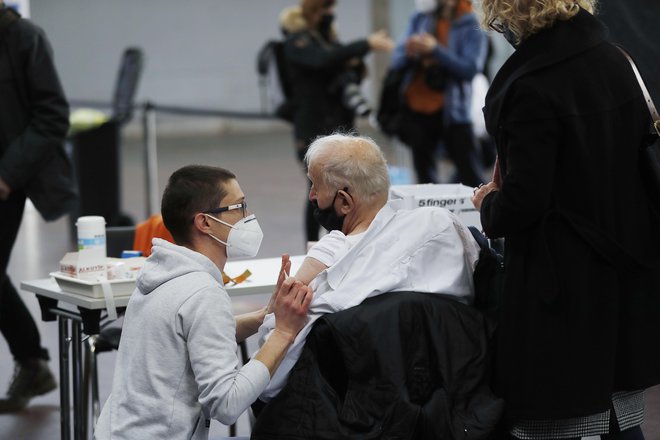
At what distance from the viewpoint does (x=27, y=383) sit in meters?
4.71

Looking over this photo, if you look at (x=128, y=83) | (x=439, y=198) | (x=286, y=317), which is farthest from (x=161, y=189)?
(x=286, y=317)

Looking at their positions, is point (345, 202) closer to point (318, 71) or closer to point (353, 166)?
point (353, 166)

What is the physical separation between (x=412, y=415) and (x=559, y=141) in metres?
0.70

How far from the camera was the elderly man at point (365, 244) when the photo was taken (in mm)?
2580

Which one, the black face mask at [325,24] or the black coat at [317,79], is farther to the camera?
the black face mask at [325,24]

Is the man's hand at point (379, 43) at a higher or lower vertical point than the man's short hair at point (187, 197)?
lower

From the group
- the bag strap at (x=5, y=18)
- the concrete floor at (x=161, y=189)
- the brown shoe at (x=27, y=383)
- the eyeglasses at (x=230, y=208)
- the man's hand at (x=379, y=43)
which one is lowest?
the concrete floor at (x=161, y=189)

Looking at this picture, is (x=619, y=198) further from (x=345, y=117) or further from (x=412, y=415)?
(x=345, y=117)

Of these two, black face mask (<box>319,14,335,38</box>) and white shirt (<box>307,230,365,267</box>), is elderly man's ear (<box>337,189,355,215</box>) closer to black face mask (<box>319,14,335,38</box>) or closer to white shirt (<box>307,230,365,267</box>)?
white shirt (<box>307,230,365,267</box>)

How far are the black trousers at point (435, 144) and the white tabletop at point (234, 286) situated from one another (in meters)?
3.52

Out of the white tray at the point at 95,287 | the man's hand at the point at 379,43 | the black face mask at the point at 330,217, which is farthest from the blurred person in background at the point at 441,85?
the black face mask at the point at 330,217

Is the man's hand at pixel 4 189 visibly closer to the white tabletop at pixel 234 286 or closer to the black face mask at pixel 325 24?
the white tabletop at pixel 234 286

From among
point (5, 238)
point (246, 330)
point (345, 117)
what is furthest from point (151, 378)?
point (345, 117)

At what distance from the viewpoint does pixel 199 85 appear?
742 inches
